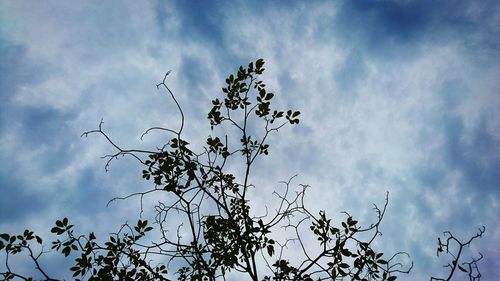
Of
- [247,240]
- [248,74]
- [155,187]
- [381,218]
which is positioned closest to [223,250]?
[247,240]

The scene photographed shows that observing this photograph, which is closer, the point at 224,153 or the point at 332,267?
the point at 332,267

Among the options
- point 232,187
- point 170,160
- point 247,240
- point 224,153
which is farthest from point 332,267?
point 170,160

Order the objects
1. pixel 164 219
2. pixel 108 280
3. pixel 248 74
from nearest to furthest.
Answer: pixel 108 280 → pixel 164 219 → pixel 248 74

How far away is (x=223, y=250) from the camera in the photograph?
582cm

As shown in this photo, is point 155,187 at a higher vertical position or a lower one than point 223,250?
higher

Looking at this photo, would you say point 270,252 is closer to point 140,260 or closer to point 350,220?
point 350,220

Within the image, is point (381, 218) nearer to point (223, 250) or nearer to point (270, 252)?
point (270, 252)

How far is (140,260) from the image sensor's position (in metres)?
5.39

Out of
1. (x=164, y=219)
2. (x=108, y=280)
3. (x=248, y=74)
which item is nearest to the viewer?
(x=108, y=280)

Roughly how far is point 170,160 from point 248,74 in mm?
2269

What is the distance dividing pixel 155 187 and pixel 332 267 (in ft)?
11.1

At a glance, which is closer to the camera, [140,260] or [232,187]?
[140,260]


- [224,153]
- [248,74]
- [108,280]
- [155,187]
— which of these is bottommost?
[108,280]

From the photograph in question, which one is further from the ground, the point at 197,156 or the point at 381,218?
the point at 197,156
